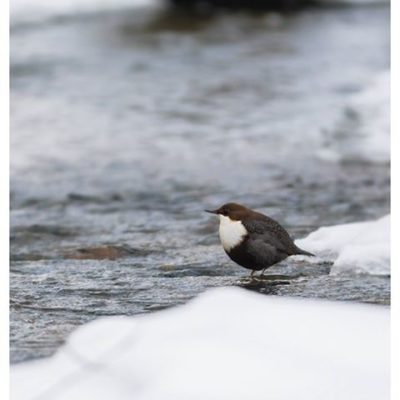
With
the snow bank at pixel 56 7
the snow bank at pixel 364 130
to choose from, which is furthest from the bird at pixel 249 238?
the snow bank at pixel 56 7

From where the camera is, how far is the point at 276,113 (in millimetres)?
10000

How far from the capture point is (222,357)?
3139mm

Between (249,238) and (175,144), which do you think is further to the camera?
(175,144)

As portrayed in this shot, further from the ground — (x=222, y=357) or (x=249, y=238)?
(x=249, y=238)

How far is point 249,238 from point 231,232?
9cm

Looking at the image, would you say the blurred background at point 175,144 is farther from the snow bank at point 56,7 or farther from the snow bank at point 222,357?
the snow bank at point 222,357

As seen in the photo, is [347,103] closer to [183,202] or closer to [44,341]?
[183,202]

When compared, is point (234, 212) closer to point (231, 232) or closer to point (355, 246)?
point (231, 232)

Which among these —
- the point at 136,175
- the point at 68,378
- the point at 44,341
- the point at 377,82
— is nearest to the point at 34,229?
the point at 136,175

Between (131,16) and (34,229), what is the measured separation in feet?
32.5
